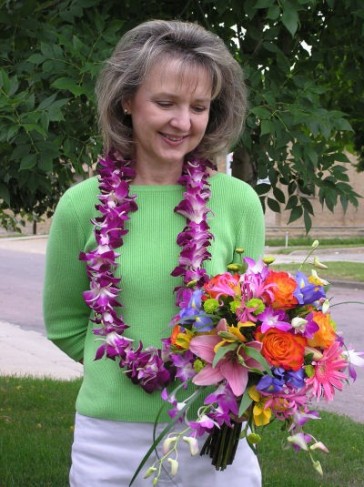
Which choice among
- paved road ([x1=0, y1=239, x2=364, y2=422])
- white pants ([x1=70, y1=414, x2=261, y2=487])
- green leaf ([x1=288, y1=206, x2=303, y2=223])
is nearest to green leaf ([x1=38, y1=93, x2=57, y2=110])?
green leaf ([x1=288, y1=206, x2=303, y2=223])

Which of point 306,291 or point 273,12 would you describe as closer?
point 306,291

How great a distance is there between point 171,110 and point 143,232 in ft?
1.11

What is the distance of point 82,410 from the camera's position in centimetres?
254

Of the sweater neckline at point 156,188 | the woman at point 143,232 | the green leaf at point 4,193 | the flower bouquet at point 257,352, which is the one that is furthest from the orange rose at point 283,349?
the green leaf at point 4,193

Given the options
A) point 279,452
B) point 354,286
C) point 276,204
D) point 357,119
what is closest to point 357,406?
point 279,452

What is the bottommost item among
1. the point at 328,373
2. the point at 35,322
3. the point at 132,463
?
the point at 35,322

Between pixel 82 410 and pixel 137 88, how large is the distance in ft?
2.88

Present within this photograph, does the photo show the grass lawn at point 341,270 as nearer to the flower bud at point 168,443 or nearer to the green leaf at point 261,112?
the green leaf at point 261,112

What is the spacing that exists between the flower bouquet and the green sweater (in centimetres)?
24

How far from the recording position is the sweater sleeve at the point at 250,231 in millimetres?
2608

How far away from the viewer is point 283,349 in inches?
83.0

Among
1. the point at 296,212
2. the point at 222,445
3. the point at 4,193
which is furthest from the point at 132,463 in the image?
the point at 296,212

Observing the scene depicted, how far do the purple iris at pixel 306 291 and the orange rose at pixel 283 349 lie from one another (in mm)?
98

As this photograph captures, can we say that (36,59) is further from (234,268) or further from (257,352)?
(257,352)
